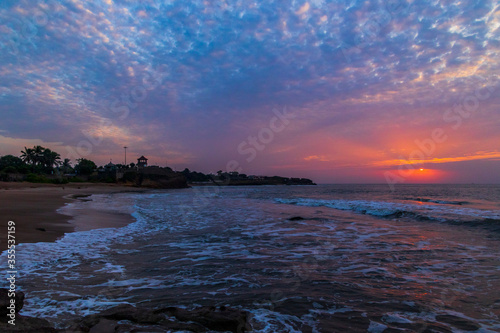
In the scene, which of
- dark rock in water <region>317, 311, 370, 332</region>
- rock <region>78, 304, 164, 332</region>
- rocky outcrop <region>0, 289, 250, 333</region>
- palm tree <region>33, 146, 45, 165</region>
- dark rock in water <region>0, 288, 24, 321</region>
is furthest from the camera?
palm tree <region>33, 146, 45, 165</region>

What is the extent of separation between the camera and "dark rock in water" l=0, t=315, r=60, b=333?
2.44 metres

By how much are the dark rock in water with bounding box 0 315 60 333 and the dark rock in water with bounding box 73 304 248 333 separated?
0.32 m

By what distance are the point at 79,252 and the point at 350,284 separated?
6592 mm

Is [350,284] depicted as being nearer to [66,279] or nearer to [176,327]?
[176,327]

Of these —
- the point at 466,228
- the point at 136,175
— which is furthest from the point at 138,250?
the point at 136,175

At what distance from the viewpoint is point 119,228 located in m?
10.9

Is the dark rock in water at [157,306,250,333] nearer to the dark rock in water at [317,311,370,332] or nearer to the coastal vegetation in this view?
the dark rock in water at [317,311,370,332]

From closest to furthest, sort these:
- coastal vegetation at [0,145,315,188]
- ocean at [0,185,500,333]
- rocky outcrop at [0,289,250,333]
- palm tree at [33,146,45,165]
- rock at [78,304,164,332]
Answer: rocky outcrop at [0,289,250,333], rock at [78,304,164,332], ocean at [0,185,500,333], coastal vegetation at [0,145,315,188], palm tree at [33,146,45,165]

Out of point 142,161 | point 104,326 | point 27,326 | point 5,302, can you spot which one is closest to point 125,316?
point 104,326
